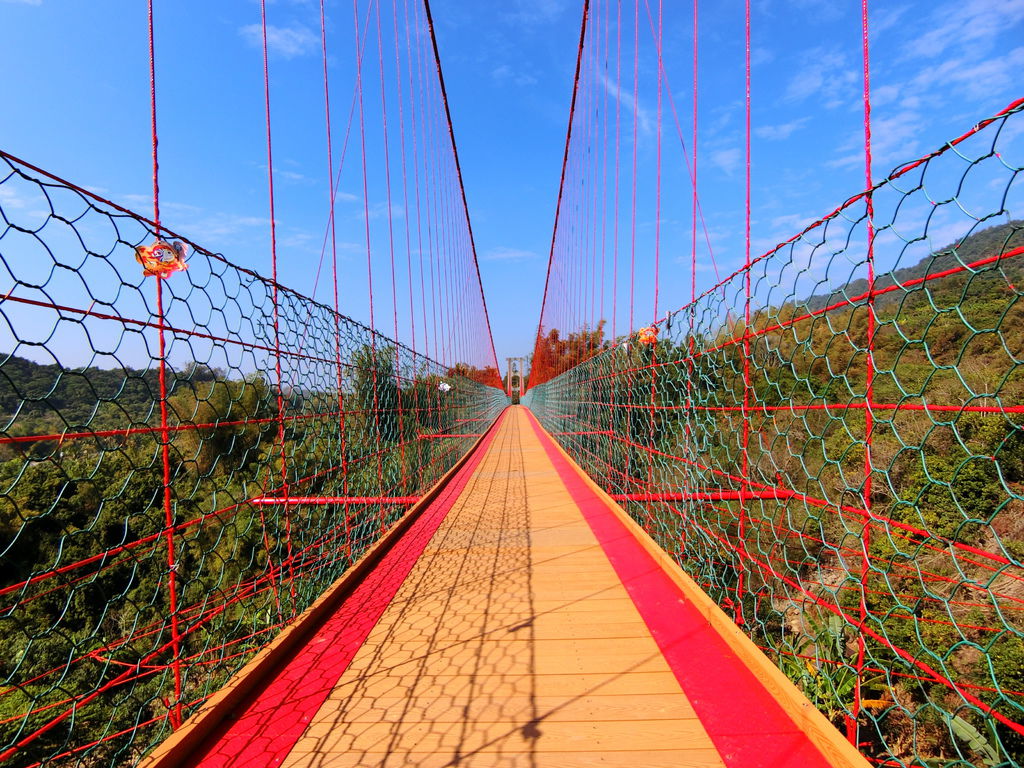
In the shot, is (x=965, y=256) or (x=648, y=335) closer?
(x=965, y=256)

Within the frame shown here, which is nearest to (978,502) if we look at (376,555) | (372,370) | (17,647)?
(376,555)

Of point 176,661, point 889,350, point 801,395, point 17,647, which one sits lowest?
point 17,647

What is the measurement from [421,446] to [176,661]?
9.31 feet

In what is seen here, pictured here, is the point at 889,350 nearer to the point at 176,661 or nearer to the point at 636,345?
the point at 636,345

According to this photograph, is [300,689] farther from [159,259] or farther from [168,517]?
[159,259]

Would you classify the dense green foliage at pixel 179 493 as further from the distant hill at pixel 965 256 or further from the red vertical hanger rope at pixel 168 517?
the distant hill at pixel 965 256

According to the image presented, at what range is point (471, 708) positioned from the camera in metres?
1.12

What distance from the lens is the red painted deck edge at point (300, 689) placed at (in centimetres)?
100

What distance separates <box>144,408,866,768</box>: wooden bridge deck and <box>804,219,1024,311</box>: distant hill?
2.66 feet

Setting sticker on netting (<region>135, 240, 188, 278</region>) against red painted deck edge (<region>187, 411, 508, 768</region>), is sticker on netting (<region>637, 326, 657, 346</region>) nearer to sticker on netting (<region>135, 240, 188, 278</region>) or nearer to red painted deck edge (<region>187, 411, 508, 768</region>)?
red painted deck edge (<region>187, 411, 508, 768</region>)

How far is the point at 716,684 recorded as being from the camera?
1.15 metres

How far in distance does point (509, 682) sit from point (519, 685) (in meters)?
0.03

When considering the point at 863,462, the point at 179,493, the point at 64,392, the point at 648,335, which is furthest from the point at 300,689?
the point at 863,462

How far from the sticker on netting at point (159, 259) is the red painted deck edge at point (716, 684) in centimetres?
147
